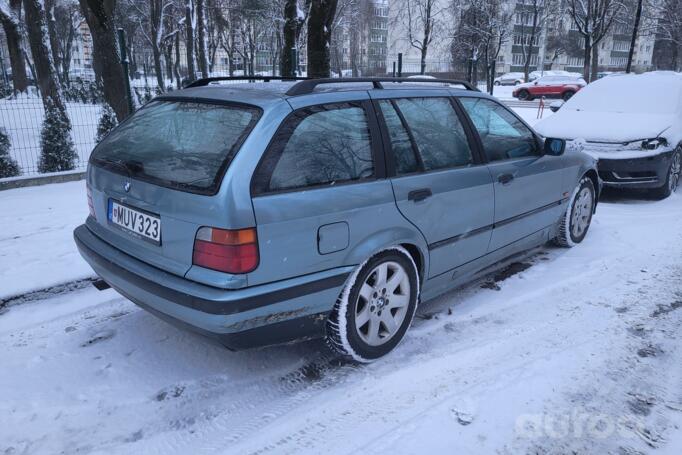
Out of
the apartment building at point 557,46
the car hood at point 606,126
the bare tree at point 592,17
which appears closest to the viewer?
the car hood at point 606,126

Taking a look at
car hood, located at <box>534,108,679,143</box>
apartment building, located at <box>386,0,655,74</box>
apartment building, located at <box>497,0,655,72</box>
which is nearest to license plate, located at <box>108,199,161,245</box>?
car hood, located at <box>534,108,679,143</box>

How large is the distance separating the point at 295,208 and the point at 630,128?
629cm

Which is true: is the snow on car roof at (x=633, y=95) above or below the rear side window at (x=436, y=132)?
above

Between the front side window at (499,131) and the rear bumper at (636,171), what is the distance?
2.99 meters

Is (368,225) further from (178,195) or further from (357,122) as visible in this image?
(178,195)

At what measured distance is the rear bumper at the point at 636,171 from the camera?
22.1ft

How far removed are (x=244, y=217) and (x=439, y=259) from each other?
5.06 feet

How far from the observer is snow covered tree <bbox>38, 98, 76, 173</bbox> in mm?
8398

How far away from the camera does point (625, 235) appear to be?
564cm

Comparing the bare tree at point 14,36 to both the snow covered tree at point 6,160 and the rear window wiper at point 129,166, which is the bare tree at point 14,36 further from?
the rear window wiper at point 129,166

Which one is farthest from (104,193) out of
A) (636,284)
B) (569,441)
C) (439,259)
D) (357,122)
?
(636,284)

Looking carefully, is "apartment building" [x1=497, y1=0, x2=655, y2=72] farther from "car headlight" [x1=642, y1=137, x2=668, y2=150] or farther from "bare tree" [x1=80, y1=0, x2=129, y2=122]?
"bare tree" [x1=80, y1=0, x2=129, y2=122]

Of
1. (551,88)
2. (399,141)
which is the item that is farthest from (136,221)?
(551,88)

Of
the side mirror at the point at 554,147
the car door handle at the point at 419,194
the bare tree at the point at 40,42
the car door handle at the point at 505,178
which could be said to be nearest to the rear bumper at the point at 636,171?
the side mirror at the point at 554,147
